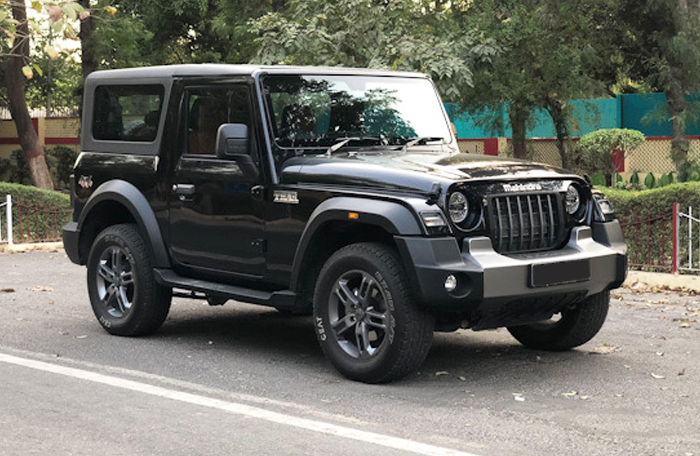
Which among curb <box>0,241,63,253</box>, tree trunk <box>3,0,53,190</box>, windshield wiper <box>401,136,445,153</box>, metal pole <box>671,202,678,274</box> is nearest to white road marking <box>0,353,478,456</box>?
windshield wiper <box>401,136,445,153</box>

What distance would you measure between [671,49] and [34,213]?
49.3 feet

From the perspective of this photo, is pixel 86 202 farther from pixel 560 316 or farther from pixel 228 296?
pixel 560 316

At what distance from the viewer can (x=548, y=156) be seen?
3284 cm

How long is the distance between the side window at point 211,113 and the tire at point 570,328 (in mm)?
2576

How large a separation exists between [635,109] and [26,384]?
26.5 meters

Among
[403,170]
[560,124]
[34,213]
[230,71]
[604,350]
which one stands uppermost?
[230,71]

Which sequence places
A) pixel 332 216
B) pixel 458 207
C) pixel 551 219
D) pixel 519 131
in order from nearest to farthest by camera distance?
pixel 458 207 < pixel 332 216 < pixel 551 219 < pixel 519 131

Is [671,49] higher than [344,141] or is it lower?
higher

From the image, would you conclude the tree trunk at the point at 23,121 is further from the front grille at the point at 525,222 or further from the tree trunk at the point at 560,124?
the front grille at the point at 525,222

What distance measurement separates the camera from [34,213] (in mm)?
19078

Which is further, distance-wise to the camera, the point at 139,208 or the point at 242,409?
the point at 139,208

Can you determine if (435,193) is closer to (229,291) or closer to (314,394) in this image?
(314,394)

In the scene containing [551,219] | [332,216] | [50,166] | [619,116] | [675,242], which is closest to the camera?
[332,216]

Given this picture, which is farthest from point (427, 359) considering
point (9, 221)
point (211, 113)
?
point (9, 221)
